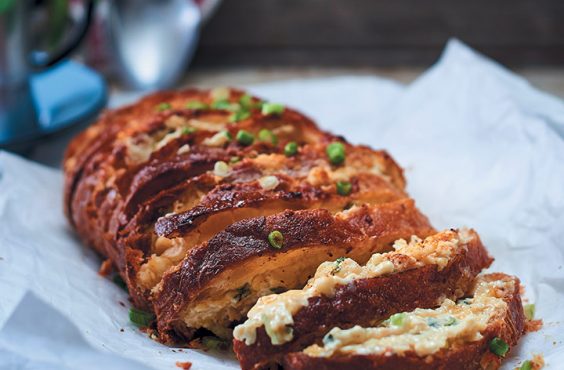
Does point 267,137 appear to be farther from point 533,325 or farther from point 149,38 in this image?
point 149,38

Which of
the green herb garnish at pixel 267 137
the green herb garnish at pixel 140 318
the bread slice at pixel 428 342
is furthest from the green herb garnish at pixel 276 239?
the green herb garnish at pixel 267 137

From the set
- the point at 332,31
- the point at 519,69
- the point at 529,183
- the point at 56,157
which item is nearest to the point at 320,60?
the point at 332,31

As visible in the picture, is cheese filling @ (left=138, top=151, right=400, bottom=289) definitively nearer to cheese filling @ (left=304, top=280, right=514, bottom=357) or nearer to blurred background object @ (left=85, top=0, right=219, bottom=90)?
cheese filling @ (left=304, top=280, right=514, bottom=357)

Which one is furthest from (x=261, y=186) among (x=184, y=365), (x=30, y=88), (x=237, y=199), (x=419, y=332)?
(x=30, y=88)

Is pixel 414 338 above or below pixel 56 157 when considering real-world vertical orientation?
above

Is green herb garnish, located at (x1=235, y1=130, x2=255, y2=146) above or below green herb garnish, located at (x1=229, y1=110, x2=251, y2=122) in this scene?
above

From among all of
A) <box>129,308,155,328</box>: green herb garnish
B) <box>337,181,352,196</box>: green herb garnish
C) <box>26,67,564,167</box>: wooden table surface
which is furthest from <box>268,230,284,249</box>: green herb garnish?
<box>26,67,564,167</box>: wooden table surface

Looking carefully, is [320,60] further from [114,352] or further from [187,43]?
[114,352]
